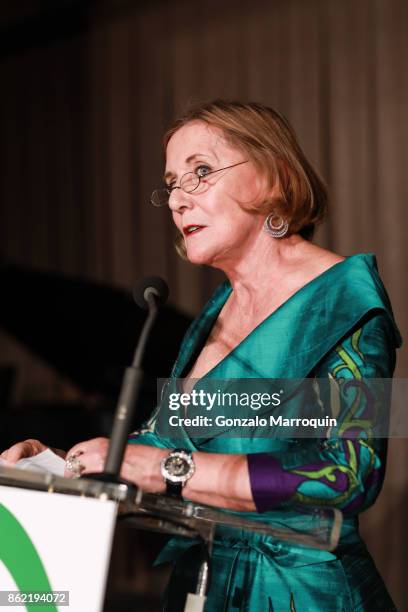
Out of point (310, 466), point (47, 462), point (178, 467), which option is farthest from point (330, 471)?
point (47, 462)

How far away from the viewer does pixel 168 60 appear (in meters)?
5.06

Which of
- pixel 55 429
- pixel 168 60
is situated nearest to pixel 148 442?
pixel 55 429

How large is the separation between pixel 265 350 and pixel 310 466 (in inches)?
11.5

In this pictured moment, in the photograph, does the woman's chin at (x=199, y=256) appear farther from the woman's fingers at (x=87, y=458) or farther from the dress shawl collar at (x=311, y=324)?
the woman's fingers at (x=87, y=458)

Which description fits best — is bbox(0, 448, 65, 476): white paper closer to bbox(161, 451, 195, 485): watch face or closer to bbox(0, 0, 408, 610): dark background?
bbox(161, 451, 195, 485): watch face

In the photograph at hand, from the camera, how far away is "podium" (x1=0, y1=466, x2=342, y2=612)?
3.22 feet

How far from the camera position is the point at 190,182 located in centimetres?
145

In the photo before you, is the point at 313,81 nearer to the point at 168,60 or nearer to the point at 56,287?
the point at 168,60

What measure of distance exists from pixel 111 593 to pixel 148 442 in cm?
357

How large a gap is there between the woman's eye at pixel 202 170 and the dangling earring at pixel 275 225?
14cm

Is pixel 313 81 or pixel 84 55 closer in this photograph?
pixel 313 81

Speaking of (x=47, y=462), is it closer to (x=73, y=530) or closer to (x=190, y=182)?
(x=73, y=530)

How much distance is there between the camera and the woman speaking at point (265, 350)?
1124mm

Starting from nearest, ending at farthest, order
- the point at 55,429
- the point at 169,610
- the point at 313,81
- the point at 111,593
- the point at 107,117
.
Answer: the point at 169,610
the point at 55,429
the point at 313,81
the point at 111,593
the point at 107,117
